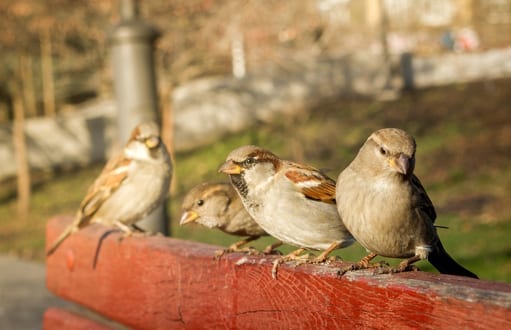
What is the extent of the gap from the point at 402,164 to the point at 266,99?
24569 millimetres

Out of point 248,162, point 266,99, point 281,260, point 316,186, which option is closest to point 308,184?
point 316,186

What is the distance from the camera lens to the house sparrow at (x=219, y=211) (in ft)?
10.6

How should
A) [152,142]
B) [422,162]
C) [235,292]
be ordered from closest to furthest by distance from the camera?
[235,292] < [152,142] < [422,162]

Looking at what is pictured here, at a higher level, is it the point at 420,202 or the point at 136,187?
the point at 420,202

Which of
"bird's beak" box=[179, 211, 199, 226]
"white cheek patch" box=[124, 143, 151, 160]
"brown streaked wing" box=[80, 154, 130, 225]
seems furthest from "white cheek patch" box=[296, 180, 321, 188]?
"brown streaked wing" box=[80, 154, 130, 225]

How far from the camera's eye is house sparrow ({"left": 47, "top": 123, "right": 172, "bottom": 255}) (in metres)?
4.41

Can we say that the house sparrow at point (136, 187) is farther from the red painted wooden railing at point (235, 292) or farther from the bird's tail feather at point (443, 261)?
Result: the bird's tail feather at point (443, 261)

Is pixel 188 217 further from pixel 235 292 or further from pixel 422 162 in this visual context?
pixel 422 162

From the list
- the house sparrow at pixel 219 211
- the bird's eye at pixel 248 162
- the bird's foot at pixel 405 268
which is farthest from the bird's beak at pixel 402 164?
the house sparrow at pixel 219 211

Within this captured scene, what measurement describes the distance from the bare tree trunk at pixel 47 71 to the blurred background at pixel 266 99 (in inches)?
3.8

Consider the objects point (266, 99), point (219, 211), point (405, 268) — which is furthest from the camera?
point (266, 99)

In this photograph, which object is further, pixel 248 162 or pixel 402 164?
pixel 248 162

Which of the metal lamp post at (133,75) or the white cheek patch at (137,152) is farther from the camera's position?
the metal lamp post at (133,75)

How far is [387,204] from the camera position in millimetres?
2363
